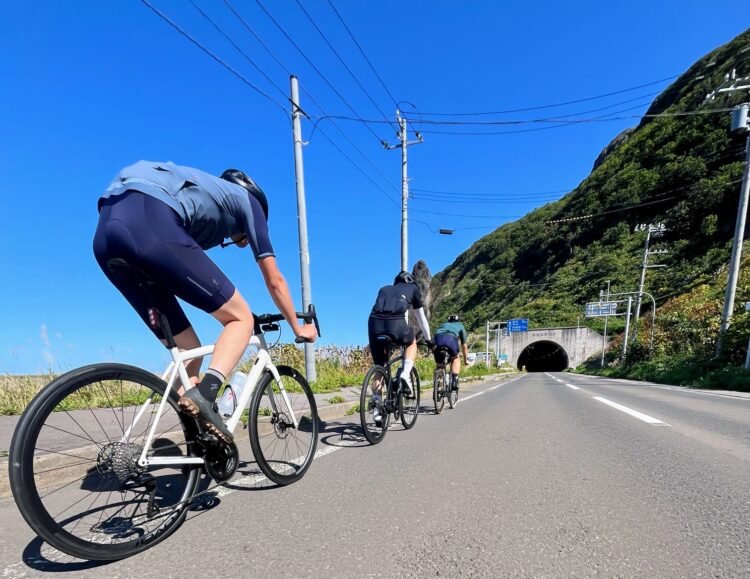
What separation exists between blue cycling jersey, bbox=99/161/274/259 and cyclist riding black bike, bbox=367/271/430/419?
2217 mm

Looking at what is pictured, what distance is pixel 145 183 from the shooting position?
183 cm

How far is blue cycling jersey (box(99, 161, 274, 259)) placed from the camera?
72.7 inches

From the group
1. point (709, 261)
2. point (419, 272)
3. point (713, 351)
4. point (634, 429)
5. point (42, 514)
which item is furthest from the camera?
point (709, 261)

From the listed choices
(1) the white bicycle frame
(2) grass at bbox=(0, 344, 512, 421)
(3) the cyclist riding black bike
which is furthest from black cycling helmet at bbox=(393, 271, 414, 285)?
(1) the white bicycle frame

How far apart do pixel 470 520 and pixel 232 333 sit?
5.07 feet

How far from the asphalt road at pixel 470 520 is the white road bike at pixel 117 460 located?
0.13 metres

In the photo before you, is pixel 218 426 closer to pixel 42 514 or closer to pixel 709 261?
pixel 42 514

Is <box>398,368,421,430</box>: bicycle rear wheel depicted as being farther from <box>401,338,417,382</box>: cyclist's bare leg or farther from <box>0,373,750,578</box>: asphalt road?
<box>0,373,750,578</box>: asphalt road

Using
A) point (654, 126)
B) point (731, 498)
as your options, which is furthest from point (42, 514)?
point (654, 126)

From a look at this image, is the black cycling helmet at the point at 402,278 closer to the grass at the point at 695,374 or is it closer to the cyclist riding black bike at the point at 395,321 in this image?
the cyclist riding black bike at the point at 395,321

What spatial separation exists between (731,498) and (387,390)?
2.74 metres

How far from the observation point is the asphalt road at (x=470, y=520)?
151 cm

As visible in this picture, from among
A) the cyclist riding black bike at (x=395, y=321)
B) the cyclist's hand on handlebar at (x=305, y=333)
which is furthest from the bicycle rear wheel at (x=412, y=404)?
the cyclist's hand on handlebar at (x=305, y=333)

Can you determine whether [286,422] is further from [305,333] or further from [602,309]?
[602,309]
